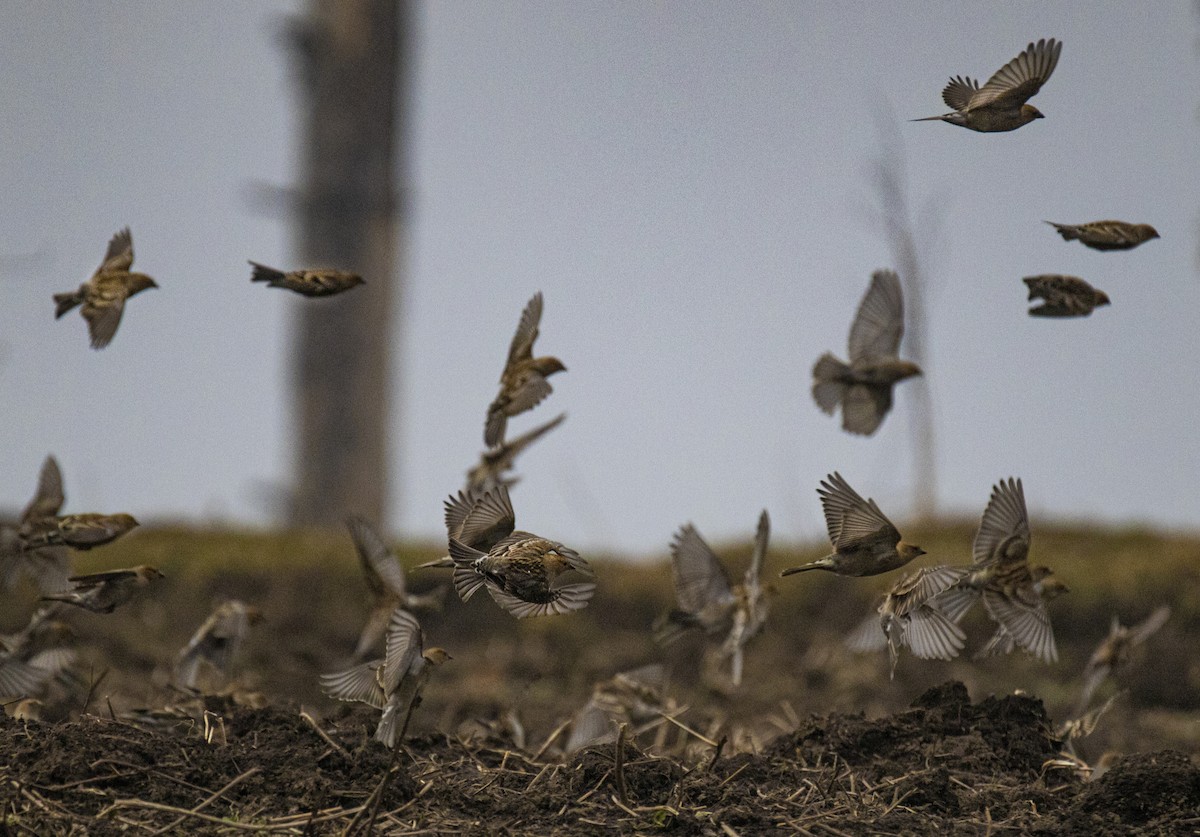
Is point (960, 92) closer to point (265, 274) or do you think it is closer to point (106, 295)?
point (265, 274)

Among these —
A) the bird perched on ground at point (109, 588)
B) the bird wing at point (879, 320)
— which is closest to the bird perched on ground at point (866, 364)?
the bird wing at point (879, 320)

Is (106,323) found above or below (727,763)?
above

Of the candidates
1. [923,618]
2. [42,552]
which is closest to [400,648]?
[923,618]

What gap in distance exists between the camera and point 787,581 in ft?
23.4

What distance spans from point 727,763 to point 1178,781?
2.94ft

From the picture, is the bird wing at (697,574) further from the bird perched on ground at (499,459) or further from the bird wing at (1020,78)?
the bird wing at (1020,78)

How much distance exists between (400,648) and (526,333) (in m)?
0.87

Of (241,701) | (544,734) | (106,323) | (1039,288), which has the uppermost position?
(1039,288)

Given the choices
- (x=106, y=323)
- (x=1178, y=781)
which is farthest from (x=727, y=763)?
(x=106, y=323)

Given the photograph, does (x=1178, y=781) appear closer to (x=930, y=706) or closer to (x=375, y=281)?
Answer: (x=930, y=706)

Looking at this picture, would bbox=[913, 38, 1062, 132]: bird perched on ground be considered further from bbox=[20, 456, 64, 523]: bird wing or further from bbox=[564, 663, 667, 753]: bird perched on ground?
bbox=[20, 456, 64, 523]: bird wing

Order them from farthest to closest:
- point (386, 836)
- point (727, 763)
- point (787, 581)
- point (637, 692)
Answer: point (787, 581), point (637, 692), point (727, 763), point (386, 836)

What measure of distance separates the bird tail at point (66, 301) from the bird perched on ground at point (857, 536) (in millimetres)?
1847

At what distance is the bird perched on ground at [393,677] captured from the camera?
→ 2424 millimetres
